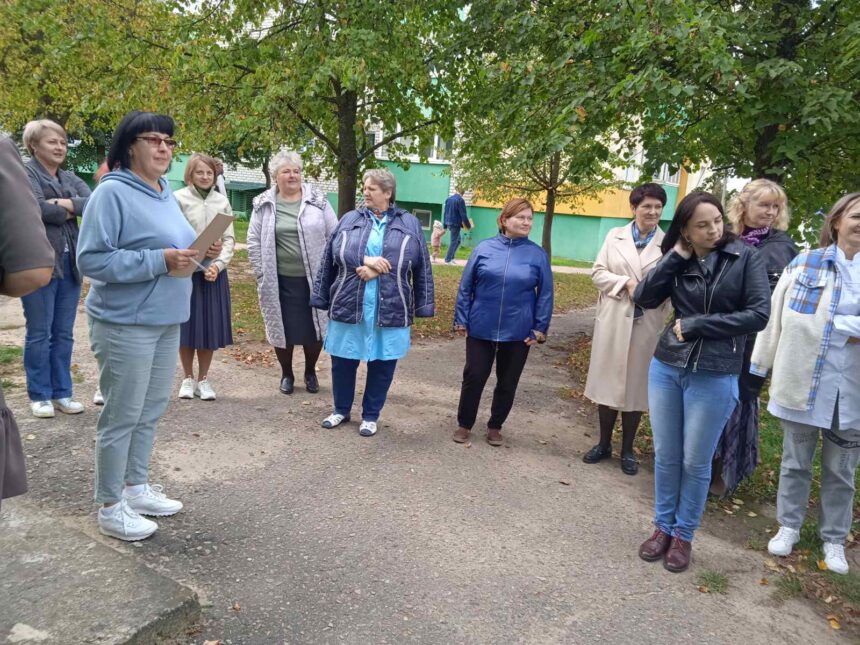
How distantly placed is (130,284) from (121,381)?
471mm

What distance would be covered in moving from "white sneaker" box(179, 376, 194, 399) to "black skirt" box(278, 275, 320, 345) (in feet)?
2.93

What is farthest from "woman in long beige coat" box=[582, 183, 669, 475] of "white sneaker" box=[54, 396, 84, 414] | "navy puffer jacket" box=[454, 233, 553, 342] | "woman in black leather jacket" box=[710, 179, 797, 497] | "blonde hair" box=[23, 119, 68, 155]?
"blonde hair" box=[23, 119, 68, 155]

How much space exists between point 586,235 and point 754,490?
2117 cm

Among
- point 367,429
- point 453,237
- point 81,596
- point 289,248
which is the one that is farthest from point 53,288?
point 453,237

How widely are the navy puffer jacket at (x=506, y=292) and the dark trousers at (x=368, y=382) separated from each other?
732 mm

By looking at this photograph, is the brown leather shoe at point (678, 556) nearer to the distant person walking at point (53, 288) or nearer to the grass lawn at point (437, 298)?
the distant person walking at point (53, 288)

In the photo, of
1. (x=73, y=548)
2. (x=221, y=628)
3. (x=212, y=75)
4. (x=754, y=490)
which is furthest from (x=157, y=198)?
(x=212, y=75)

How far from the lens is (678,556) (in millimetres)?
3500

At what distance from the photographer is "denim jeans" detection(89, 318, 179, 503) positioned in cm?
310

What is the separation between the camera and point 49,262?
1.90m

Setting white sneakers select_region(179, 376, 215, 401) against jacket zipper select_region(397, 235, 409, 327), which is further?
white sneakers select_region(179, 376, 215, 401)

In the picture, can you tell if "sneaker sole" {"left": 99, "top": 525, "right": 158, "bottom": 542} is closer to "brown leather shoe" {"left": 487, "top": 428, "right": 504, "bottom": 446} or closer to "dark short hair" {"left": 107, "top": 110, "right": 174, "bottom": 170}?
"dark short hair" {"left": 107, "top": 110, "right": 174, "bottom": 170}

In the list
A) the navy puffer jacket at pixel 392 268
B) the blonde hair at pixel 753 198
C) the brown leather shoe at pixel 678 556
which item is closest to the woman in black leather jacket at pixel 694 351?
the brown leather shoe at pixel 678 556

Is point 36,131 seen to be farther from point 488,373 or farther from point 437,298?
point 437,298
